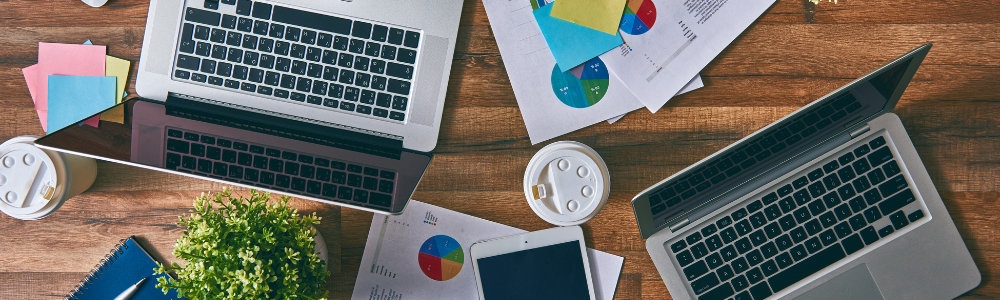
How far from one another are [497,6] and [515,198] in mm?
415

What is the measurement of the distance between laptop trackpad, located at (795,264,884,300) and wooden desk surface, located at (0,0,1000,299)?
266 millimetres

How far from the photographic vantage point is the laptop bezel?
2.78ft

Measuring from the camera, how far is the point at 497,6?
104 centimetres

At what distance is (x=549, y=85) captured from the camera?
105 centimetres

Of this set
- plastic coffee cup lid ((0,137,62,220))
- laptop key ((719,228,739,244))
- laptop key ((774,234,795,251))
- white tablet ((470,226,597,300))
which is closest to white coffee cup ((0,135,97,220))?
plastic coffee cup lid ((0,137,62,220))

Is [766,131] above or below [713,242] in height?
above

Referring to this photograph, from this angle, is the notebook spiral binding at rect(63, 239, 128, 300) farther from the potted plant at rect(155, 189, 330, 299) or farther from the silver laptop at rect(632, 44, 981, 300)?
the silver laptop at rect(632, 44, 981, 300)

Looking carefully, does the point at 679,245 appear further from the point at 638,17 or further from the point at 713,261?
the point at 638,17

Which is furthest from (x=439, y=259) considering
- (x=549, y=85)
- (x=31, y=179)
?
(x=31, y=179)

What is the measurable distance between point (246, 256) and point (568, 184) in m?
0.61

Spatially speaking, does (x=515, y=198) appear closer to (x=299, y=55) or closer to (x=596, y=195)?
(x=596, y=195)

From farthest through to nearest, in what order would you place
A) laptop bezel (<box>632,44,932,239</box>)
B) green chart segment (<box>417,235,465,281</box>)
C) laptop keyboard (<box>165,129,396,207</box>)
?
1. green chart segment (<box>417,235,465,281</box>)
2. laptop keyboard (<box>165,129,396,207</box>)
3. laptop bezel (<box>632,44,932,239</box>)

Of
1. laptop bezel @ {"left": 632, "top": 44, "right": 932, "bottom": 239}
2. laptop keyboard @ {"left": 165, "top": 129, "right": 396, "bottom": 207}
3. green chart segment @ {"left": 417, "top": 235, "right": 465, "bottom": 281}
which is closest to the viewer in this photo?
laptop bezel @ {"left": 632, "top": 44, "right": 932, "bottom": 239}

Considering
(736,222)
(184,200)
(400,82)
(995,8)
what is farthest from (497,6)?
(995,8)
